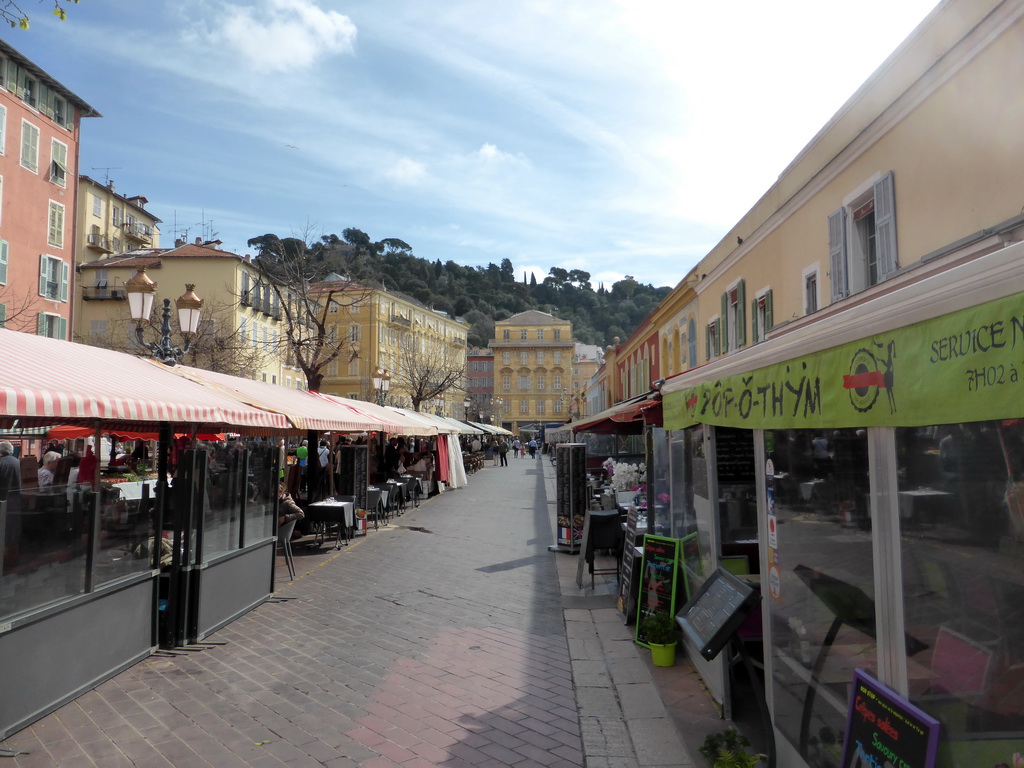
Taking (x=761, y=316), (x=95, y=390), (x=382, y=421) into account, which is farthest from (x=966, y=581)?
(x=761, y=316)

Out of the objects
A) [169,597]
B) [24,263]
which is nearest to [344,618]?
[169,597]

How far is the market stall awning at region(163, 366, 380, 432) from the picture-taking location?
9180 millimetres

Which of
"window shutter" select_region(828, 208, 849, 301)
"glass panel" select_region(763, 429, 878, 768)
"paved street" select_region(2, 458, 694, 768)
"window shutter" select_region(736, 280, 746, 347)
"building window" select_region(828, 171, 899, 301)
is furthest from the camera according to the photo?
"window shutter" select_region(736, 280, 746, 347)

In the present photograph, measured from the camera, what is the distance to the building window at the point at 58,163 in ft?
101

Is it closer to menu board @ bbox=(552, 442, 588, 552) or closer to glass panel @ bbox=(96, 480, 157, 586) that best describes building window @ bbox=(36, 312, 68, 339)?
menu board @ bbox=(552, 442, 588, 552)

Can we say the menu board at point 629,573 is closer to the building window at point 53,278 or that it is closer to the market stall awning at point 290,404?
the market stall awning at point 290,404

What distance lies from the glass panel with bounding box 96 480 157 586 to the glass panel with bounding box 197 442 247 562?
526mm

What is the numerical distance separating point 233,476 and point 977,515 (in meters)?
6.57

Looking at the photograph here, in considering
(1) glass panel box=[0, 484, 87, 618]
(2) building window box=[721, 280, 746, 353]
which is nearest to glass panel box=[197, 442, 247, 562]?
(1) glass panel box=[0, 484, 87, 618]

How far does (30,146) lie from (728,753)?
34540 millimetres

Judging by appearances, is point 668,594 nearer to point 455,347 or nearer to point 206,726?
point 206,726

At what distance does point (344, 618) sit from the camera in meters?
7.49

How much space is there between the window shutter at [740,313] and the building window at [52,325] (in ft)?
88.2

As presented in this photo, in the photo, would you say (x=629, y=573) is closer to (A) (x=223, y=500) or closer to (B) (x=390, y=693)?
(B) (x=390, y=693)
